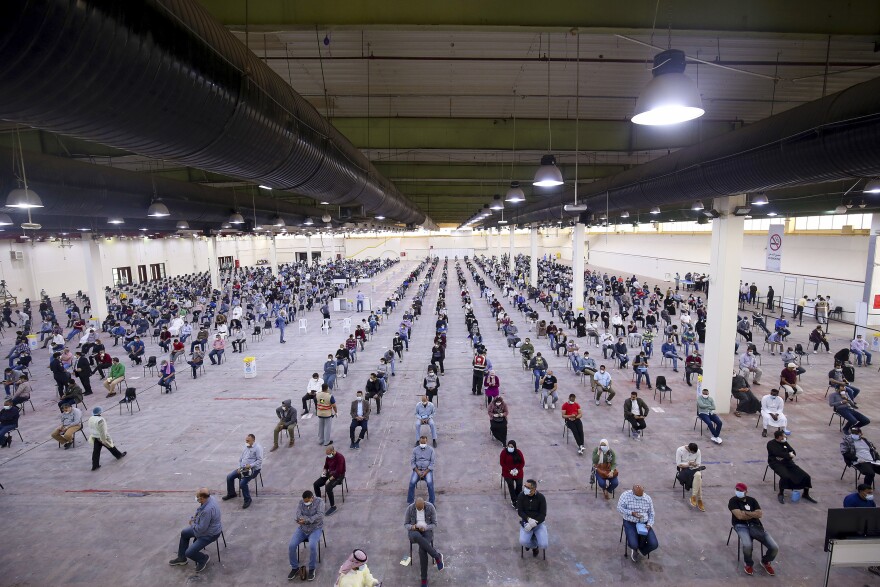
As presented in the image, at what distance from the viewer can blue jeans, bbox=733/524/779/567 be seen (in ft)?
19.0

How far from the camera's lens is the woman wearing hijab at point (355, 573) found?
4.99 metres

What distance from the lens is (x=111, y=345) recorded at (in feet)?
66.4

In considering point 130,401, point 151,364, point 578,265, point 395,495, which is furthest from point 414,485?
point 578,265

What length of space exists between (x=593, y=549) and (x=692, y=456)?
2.62 metres

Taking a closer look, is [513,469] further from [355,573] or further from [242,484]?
[242,484]

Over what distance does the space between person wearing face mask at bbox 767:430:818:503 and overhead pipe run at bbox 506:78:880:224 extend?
425cm

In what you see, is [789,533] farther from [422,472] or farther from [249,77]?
[249,77]

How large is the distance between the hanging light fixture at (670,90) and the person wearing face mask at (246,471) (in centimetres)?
713

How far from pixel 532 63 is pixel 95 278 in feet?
86.5

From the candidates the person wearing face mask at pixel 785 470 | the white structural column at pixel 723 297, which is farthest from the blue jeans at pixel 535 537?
the white structural column at pixel 723 297

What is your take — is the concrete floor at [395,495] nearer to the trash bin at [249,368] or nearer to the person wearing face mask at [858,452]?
the person wearing face mask at [858,452]

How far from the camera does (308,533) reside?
5973mm

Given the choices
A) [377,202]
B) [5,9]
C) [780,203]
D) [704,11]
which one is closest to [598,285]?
[780,203]

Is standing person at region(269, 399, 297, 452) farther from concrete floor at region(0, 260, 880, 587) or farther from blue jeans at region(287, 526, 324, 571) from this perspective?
blue jeans at region(287, 526, 324, 571)
